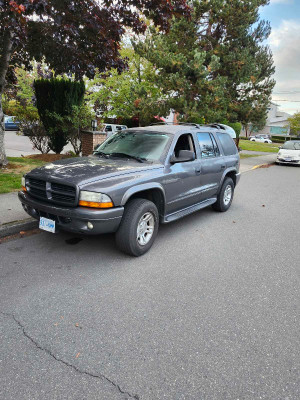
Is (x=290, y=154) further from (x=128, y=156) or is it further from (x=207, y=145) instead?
(x=128, y=156)

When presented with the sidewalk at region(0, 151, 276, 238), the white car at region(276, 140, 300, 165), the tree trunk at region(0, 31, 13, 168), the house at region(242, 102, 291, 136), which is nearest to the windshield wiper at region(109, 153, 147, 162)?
the sidewalk at region(0, 151, 276, 238)

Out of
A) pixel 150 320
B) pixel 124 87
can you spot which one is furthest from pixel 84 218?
pixel 124 87

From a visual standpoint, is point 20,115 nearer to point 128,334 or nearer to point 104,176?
point 104,176

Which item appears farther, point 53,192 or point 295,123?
point 295,123

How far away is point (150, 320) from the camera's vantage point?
2.71 meters

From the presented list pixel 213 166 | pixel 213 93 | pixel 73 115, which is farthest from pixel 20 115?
pixel 213 93

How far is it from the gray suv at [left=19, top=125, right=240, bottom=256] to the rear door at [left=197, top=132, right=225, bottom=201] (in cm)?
2

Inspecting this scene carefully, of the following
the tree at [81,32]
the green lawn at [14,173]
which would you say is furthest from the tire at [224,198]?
the green lawn at [14,173]

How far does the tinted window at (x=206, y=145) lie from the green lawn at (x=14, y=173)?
4.27 m

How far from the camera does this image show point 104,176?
3682 millimetres

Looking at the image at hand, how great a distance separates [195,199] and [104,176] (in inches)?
82.3

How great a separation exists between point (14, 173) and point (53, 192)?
16.1 ft

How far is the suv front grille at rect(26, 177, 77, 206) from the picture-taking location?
3592mm

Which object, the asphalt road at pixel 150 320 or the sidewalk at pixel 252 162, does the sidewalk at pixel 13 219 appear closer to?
the asphalt road at pixel 150 320
